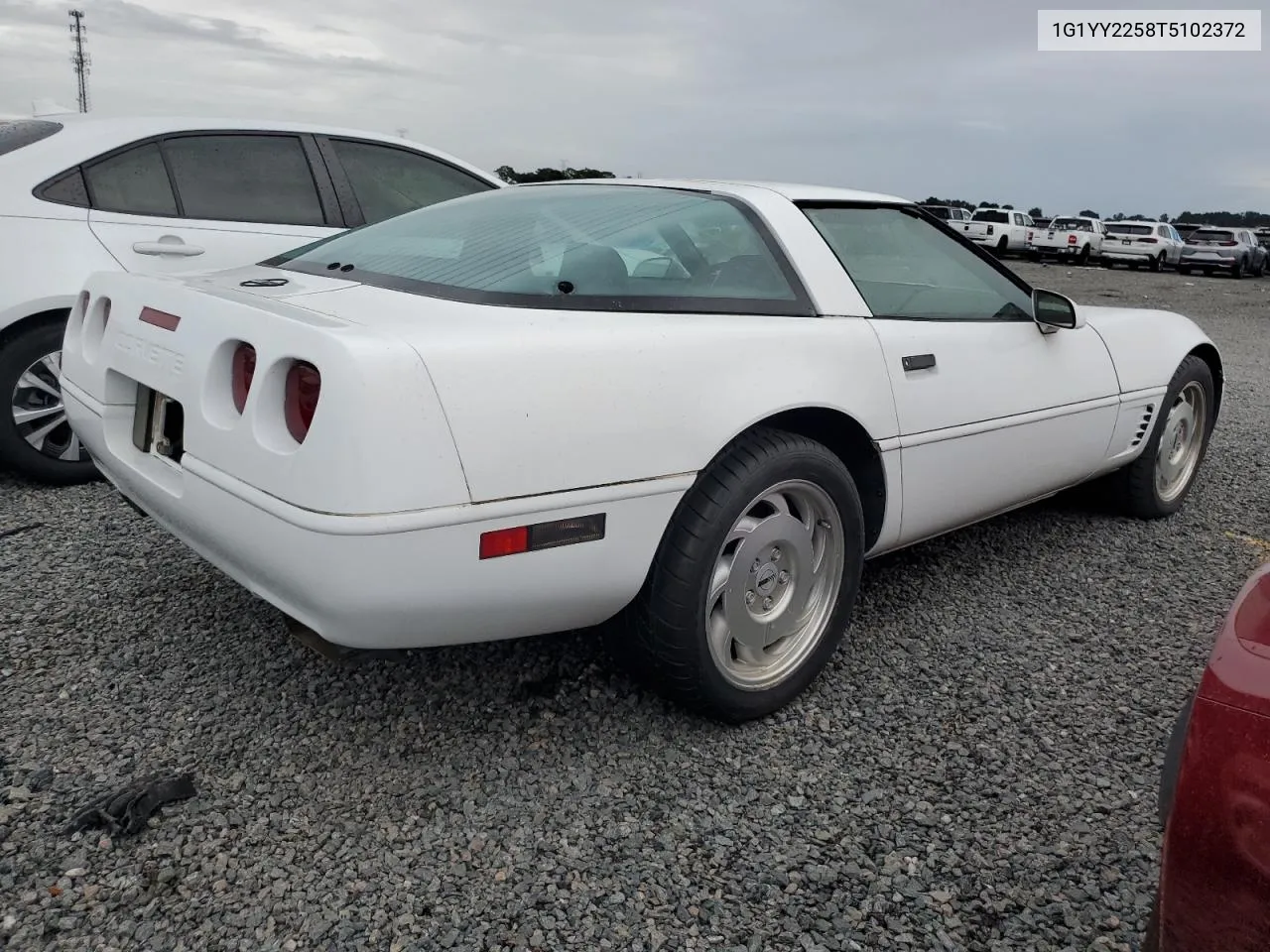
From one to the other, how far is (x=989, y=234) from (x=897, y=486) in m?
28.5

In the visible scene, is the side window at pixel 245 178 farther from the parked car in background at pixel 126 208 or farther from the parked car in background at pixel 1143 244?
the parked car in background at pixel 1143 244

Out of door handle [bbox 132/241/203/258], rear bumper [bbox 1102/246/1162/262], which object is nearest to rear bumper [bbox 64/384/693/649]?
door handle [bbox 132/241/203/258]

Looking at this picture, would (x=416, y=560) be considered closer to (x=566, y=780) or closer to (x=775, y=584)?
(x=566, y=780)

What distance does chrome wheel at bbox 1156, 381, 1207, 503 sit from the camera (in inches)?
165

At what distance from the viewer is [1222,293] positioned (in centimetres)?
2036

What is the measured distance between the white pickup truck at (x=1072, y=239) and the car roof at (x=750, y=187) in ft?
90.8

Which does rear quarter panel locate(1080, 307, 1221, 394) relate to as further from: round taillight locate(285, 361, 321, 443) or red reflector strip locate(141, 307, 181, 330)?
red reflector strip locate(141, 307, 181, 330)

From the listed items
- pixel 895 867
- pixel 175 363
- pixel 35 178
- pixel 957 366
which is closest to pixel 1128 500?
pixel 957 366

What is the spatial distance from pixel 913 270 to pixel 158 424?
2228 millimetres

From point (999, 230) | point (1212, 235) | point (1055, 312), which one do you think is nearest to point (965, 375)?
point (1055, 312)

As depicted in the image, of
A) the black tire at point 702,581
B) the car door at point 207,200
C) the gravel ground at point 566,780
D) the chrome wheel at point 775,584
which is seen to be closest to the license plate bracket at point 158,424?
the gravel ground at point 566,780

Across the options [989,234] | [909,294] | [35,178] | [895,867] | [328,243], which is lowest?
[895,867]

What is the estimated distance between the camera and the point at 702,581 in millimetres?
2291

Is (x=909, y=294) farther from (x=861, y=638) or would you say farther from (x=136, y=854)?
(x=136, y=854)
